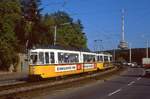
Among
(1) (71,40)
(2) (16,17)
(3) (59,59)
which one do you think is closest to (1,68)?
(2) (16,17)

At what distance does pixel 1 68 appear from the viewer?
7225cm

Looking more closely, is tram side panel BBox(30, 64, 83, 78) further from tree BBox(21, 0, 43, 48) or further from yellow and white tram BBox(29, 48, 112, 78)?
tree BBox(21, 0, 43, 48)

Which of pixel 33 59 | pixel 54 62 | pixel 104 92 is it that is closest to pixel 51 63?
pixel 54 62

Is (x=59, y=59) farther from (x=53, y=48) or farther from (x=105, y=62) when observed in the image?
(x=105, y=62)

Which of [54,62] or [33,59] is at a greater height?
[33,59]

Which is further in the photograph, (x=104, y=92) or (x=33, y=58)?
(x=33, y=58)

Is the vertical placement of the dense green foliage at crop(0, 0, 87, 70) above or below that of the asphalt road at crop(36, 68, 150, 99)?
above

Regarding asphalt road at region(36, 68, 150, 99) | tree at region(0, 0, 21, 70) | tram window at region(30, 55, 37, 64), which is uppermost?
tree at region(0, 0, 21, 70)

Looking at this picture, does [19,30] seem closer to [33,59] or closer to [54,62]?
[54,62]

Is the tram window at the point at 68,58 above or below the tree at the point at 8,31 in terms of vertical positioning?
below

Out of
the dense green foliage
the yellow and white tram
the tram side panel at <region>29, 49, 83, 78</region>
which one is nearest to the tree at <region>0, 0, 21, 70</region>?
the dense green foliage

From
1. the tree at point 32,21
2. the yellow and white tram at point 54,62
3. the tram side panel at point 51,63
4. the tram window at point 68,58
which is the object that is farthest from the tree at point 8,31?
the tram side panel at point 51,63

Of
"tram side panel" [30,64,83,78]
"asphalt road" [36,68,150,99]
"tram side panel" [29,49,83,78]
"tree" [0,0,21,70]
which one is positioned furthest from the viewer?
"tree" [0,0,21,70]

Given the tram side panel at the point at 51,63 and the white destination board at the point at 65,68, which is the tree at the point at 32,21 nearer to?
the white destination board at the point at 65,68
